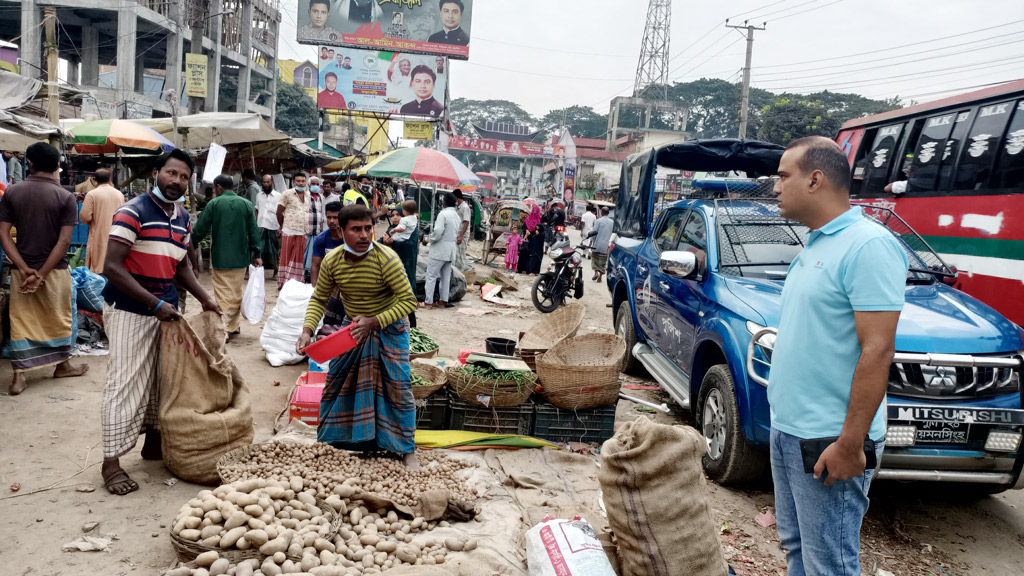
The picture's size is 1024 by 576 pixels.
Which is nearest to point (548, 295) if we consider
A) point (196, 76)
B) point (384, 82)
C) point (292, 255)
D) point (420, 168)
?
point (420, 168)

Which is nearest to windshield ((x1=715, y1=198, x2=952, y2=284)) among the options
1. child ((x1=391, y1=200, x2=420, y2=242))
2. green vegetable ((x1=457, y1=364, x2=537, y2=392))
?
green vegetable ((x1=457, y1=364, x2=537, y2=392))

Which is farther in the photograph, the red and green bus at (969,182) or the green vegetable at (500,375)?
the red and green bus at (969,182)

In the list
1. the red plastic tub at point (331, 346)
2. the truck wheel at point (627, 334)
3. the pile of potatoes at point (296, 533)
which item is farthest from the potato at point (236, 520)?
the truck wheel at point (627, 334)

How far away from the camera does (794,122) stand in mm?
36344

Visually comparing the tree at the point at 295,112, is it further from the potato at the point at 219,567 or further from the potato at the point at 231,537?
the potato at the point at 219,567

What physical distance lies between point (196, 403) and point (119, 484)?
0.63 metres

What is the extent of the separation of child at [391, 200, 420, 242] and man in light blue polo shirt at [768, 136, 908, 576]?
744 cm

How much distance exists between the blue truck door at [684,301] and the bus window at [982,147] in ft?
10.4

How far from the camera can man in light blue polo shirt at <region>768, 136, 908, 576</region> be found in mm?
2012

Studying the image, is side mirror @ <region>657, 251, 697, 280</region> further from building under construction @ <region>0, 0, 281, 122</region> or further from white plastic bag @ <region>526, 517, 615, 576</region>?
building under construction @ <region>0, 0, 281, 122</region>

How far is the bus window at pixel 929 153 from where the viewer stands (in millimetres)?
7375

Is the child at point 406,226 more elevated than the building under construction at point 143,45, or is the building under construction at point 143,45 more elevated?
the building under construction at point 143,45

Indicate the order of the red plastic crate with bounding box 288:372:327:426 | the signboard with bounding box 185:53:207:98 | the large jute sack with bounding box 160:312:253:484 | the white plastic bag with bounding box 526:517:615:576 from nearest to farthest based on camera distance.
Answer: the white plastic bag with bounding box 526:517:615:576, the large jute sack with bounding box 160:312:253:484, the red plastic crate with bounding box 288:372:327:426, the signboard with bounding box 185:53:207:98

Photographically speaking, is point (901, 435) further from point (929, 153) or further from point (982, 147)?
point (929, 153)
